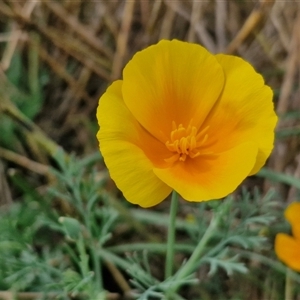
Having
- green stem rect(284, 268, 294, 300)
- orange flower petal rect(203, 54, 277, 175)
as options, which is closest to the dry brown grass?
green stem rect(284, 268, 294, 300)

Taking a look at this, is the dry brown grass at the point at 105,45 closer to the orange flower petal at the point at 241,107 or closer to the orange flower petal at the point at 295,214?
the orange flower petal at the point at 295,214

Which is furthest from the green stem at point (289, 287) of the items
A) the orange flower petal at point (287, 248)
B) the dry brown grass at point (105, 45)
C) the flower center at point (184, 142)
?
the flower center at point (184, 142)

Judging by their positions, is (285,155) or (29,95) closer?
(285,155)

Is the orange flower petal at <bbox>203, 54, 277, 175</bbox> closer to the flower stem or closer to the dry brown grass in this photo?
the flower stem

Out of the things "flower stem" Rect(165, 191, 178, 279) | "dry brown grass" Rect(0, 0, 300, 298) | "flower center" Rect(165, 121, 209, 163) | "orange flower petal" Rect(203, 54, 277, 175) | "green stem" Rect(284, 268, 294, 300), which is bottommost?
"green stem" Rect(284, 268, 294, 300)

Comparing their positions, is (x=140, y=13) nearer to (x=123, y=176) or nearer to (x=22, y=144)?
(x=22, y=144)

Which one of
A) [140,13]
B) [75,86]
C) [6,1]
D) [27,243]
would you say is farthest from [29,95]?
[27,243]

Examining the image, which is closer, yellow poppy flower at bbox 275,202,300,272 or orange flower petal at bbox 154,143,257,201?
orange flower petal at bbox 154,143,257,201

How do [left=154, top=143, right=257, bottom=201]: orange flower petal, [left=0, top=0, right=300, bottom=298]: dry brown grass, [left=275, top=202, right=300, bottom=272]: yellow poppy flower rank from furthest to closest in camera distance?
1. [left=0, top=0, right=300, bottom=298]: dry brown grass
2. [left=275, top=202, right=300, bottom=272]: yellow poppy flower
3. [left=154, top=143, right=257, bottom=201]: orange flower petal
